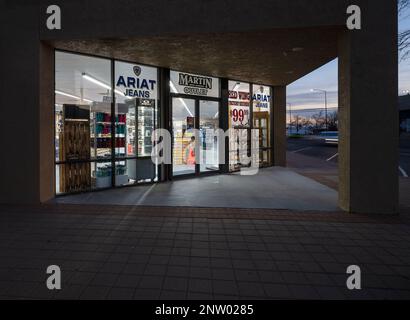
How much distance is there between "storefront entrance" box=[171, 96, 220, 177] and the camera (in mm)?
9766

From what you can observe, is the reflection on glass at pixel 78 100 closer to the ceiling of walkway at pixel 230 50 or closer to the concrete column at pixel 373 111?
the ceiling of walkway at pixel 230 50

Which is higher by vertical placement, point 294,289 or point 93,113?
point 93,113

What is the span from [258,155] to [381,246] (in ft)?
28.1

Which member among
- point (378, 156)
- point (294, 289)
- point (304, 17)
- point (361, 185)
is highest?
point (304, 17)

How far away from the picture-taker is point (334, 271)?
3.43m

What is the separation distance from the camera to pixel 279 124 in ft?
42.6

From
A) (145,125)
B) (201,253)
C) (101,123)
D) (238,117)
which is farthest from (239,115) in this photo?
(201,253)

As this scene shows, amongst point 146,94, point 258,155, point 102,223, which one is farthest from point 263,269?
point 258,155

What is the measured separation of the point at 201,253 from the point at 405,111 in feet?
188

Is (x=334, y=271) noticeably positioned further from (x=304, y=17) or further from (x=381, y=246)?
Answer: (x=304, y=17)

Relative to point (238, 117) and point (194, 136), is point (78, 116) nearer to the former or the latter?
point (194, 136)

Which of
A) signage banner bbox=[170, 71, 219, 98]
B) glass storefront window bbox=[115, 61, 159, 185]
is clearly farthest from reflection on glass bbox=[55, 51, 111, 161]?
signage banner bbox=[170, 71, 219, 98]

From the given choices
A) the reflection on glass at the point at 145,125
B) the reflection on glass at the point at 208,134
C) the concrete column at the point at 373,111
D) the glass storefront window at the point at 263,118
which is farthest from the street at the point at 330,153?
the reflection on glass at the point at 145,125

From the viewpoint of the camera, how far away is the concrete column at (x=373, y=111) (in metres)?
5.59
